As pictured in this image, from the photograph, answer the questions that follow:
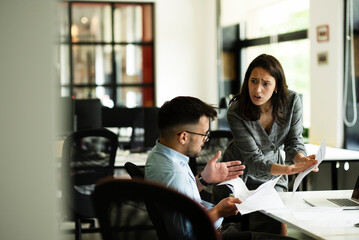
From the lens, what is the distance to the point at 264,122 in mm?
2926

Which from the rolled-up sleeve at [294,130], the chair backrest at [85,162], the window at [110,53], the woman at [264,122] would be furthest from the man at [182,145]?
the window at [110,53]

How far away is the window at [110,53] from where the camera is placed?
8.92 meters

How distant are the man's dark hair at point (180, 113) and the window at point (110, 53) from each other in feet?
22.8

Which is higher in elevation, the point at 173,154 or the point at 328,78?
the point at 328,78

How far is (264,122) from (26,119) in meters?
2.08

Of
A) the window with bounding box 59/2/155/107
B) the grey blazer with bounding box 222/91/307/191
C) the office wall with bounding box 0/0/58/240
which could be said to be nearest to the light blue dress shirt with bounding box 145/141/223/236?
the grey blazer with bounding box 222/91/307/191

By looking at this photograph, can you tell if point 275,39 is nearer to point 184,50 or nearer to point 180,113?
point 184,50

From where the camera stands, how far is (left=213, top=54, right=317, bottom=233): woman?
2.80 m

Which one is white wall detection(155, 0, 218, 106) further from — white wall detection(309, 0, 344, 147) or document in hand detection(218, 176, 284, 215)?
document in hand detection(218, 176, 284, 215)

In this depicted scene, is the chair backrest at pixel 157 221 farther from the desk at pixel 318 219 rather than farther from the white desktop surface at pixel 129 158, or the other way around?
the white desktop surface at pixel 129 158

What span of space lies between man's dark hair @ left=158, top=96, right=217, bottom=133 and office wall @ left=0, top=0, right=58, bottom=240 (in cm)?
109

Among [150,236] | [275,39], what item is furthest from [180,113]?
[275,39]

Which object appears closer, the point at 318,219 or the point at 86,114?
the point at 318,219

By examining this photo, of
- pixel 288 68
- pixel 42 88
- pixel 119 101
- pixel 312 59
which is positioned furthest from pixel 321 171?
pixel 119 101
